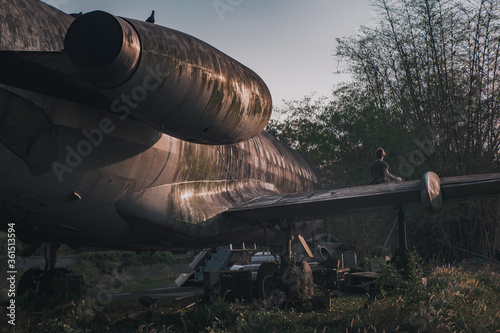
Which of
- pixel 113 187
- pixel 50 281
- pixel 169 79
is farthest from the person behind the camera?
pixel 50 281

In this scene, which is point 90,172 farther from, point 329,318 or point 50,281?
point 329,318

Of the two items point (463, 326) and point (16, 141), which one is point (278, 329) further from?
point (16, 141)

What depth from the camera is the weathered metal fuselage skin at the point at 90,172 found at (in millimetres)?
5387

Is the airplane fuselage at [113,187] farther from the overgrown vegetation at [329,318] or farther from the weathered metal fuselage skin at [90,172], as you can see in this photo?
the overgrown vegetation at [329,318]

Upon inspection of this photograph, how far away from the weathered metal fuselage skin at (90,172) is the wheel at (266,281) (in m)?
1.13

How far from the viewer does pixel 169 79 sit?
516cm

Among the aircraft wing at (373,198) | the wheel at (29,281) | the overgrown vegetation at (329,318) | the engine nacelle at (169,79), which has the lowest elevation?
the overgrown vegetation at (329,318)

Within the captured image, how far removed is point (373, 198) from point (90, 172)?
5311 mm

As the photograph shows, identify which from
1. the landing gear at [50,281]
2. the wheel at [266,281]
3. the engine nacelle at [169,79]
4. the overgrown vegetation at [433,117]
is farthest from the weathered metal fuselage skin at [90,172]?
the overgrown vegetation at [433,117]

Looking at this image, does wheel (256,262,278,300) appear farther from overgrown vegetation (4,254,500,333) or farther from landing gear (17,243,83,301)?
landing gear (17,243,83,301)

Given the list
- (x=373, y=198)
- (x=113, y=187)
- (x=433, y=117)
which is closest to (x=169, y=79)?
(x=113, y=187)

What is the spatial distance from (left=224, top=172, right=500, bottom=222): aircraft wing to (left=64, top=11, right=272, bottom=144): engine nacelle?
2.62 metres

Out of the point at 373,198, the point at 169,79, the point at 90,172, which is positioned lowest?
the point at 373,198

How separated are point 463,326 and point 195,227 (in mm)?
4839
